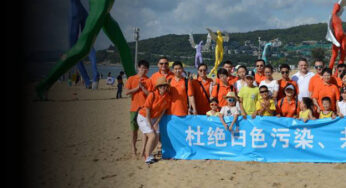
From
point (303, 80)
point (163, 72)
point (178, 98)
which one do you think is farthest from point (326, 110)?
point (163, 72)

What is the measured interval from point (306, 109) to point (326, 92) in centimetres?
43

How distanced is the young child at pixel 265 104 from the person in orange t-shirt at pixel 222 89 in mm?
498

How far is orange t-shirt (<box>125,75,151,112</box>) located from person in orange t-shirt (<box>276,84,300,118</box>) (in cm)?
208

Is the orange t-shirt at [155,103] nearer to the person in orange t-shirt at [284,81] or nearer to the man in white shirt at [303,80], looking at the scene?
the person in orange t-shirt at [284,81]

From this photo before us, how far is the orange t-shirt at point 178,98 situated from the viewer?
4.52m

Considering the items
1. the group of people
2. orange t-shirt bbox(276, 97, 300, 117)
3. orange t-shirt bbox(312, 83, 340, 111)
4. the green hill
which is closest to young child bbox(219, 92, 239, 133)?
the group of people

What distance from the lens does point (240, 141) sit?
4.60m

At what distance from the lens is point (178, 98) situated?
4570 millimetres

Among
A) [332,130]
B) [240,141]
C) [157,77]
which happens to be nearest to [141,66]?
[157,77]

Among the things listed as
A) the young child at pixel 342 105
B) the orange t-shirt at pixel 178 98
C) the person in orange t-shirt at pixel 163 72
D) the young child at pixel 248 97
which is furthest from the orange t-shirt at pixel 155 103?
the young child at pixel 342 105

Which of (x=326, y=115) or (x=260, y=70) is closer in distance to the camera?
(x=326, y=115)

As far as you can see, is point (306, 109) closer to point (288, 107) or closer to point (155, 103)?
point (288, 107)

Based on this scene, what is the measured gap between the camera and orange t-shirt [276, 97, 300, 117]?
15.1 ft

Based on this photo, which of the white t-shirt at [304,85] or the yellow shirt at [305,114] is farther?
the white t-shirt at [304,85]
